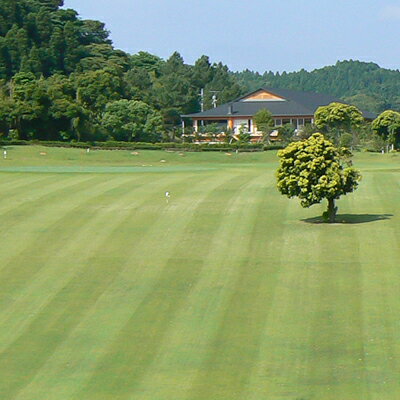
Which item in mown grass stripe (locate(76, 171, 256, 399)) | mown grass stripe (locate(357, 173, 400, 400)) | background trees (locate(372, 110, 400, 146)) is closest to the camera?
mown grass stripe (locate(357, 173, 400, 400))

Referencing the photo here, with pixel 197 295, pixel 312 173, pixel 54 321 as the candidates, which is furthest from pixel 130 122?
pixel 54 321

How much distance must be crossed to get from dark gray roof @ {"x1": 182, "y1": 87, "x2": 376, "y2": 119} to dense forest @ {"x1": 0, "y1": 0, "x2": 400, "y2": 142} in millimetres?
7257

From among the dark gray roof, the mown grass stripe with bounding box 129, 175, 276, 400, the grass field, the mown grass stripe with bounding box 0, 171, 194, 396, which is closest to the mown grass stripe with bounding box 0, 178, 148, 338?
the grass field

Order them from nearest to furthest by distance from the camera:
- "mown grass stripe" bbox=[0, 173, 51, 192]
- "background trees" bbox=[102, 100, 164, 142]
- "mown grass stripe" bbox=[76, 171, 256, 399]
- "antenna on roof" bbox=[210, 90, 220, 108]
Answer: "mown grass stripe" bbox=[76, 171, 256, 399] → "mown grass stripe" bbox=[0, 173, 51, 192] → "background trees" bbox=[102, 100, 164, 142] → "antenna on roof" bbox=[210, 90, 220, 108]

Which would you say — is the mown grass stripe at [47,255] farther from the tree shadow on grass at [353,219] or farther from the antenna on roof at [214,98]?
the antenna on roof at [214,98]

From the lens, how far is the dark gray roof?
139750 millimetres

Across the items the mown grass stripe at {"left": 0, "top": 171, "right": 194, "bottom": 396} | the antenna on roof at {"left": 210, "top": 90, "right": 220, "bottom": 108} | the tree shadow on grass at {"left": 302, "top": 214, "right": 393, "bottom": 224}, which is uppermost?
the antenna on roof at {"left": 210, "top": 90, "right": 220, "bottom": 108}

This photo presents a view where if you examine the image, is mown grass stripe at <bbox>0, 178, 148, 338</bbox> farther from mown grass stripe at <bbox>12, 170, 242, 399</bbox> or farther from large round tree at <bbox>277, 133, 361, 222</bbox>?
large round tree at <bbox>277, 133, 361, 222</bbox>

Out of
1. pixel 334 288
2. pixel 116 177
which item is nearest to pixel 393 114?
pixel 116 177

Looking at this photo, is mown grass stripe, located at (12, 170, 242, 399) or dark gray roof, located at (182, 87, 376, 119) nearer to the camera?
mown grass stripe, located at (12, 170, 242, 399)

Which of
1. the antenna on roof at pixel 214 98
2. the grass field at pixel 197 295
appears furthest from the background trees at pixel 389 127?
the antenna on roof at pixel 214 98

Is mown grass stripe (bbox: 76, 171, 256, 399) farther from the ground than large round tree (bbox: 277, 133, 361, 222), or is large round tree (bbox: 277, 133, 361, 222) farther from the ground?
large round tree (bbox: 277, 133, 361, 222)

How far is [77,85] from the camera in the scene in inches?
4461

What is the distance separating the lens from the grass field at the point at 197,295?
2741 centimetres
